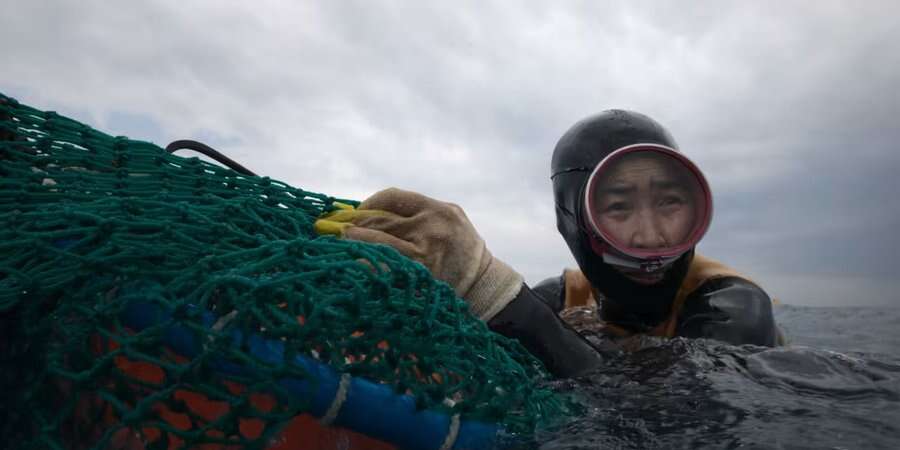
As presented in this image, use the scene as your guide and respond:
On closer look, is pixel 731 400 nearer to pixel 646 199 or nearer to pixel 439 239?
pixel 439 239

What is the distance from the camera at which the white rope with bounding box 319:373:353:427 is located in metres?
1.25

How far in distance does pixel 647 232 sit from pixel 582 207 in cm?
36

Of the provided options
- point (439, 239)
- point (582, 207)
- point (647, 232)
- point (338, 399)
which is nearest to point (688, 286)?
point (647, 232)

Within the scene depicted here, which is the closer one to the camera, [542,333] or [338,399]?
[338,399]

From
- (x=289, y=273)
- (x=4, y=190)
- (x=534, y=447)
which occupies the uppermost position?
(x=4, y=190)

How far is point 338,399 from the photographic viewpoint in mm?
1255

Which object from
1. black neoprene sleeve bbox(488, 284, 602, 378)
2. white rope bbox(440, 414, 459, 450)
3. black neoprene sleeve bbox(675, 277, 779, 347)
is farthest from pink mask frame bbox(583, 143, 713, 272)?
white rope bbox(440, 414, 459, 450)

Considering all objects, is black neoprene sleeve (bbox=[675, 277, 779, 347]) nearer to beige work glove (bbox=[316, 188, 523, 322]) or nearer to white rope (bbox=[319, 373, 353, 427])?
beige work glove (bbox=[316, 188, 523, 322])

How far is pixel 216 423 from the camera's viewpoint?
1124 mm

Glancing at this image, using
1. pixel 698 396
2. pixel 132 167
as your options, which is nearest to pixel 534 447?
pixel 698 396

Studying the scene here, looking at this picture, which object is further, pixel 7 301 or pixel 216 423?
Result: pixel 7 301

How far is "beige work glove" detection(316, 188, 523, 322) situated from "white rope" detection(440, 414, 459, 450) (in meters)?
0.71

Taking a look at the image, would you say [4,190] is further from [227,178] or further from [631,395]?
[631,395]

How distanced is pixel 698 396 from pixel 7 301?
6.58 ft
